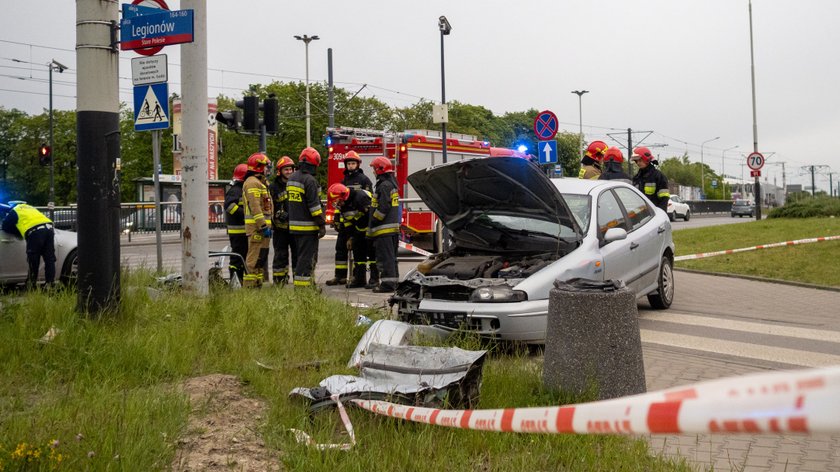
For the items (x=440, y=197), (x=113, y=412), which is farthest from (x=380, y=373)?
(x=440, y=197)

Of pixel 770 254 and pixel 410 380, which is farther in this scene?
pixel 770 254

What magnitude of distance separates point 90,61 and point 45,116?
60451mm

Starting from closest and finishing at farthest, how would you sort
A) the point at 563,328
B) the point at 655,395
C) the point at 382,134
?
the point at 655,395, the point at 563,328, the point at 382,134

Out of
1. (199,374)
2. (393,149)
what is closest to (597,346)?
(199,374)

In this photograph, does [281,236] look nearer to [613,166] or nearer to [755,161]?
[613,166]

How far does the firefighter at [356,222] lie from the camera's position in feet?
37.3

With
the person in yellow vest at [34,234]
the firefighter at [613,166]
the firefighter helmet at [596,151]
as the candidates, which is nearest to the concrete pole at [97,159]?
the person in yellow vest at [34,234]

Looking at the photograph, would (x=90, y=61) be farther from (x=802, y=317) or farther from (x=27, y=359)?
(x=802, y=317)

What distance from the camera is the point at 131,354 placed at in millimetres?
5004

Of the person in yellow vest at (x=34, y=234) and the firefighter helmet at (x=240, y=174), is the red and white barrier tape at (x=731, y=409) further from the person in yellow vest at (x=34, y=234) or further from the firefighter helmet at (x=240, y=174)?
the firefighter helmet at (x=240, y=174)

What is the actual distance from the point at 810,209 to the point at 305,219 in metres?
23.6

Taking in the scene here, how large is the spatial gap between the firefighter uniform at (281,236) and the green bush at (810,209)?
22.5 meters

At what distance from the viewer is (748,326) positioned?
8016 mm

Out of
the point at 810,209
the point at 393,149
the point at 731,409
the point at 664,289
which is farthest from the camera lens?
the point at 810,209
